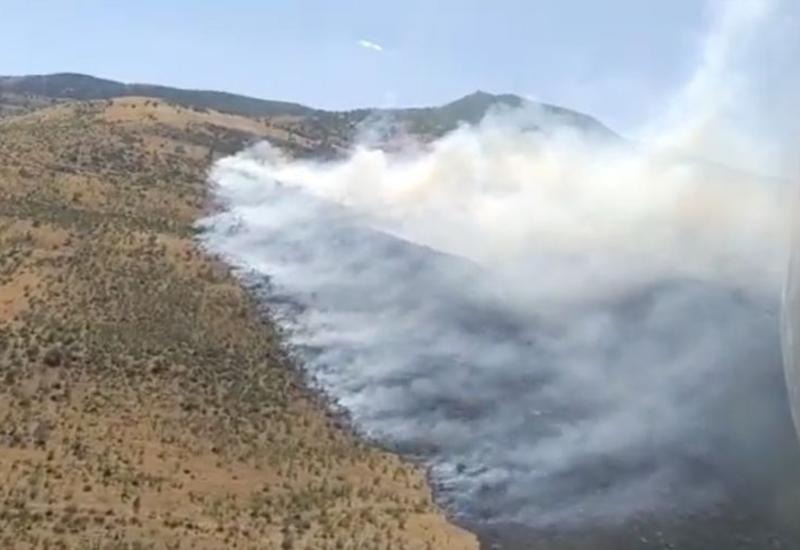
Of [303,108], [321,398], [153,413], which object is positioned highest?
[303,108]

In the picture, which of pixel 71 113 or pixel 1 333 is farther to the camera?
pixel 71 113

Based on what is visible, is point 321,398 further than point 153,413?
Yes

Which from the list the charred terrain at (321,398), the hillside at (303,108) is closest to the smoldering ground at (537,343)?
the charred terrain at (321,398)

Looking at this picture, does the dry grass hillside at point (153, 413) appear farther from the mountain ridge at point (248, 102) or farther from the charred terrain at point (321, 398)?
the mountain ridge at point (248, 102)

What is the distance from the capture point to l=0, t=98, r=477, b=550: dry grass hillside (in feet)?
88.8

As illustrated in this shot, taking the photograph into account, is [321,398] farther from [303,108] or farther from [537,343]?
[303,108]

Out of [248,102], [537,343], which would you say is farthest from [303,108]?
[537,343]

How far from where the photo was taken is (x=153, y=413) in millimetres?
34906

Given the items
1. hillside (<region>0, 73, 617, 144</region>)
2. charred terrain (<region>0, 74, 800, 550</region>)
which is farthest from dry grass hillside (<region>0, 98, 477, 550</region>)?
hillside (<region>0, 73, 617, 144</region>)

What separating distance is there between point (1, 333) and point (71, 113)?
5138cm

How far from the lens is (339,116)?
12925cm

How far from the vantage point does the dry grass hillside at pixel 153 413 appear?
2706cm

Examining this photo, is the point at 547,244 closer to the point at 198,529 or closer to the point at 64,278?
the point at 64,278

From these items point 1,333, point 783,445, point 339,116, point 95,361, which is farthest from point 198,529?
point 339,116
